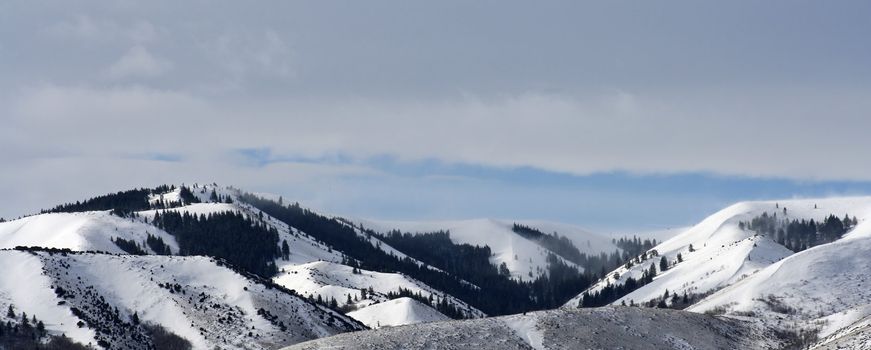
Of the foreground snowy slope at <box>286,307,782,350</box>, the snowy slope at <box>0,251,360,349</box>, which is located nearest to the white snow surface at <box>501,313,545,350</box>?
the foreground snowy slope at <box>286,307,782,350</box>

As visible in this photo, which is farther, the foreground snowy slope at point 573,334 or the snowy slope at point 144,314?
the snowy slope at point 144,314

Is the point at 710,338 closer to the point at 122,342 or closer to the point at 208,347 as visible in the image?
the point at 208,347

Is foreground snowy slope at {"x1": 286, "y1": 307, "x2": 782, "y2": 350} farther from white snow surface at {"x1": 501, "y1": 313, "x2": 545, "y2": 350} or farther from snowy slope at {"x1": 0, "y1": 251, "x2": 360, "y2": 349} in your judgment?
snowy slope at {"x1": 0, "y1": 251, "x2": 360, "y2": 349}

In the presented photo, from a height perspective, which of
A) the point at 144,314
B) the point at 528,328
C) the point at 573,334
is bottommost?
the point at 573,334

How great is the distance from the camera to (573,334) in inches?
5906

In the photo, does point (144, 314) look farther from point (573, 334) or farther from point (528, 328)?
point (573, 334)

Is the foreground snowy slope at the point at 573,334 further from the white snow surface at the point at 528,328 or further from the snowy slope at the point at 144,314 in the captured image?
the snowy slope at the point at 144,314

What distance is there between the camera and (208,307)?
194 meters

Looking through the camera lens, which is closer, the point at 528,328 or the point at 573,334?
the point at 573,334

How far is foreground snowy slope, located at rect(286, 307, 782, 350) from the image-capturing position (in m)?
141

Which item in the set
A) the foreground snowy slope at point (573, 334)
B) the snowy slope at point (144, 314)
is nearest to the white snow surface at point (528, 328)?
the foreground snowy slope at point (573, 334)

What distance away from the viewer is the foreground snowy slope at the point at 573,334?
464ft

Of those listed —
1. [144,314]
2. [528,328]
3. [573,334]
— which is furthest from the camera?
[144,314]

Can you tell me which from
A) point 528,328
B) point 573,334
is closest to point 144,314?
point 528,328
